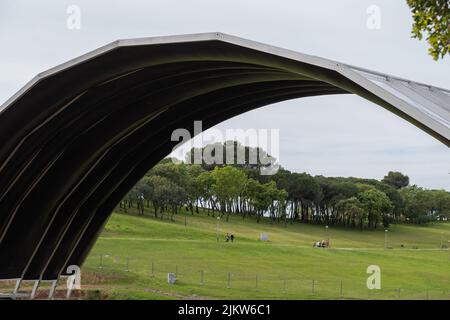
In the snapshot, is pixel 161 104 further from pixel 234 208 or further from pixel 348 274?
pixel 234 208

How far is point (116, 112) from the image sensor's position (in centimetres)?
2153

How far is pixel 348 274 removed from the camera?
47.0 m

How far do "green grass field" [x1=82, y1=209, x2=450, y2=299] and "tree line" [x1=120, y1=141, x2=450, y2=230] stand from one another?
11.2 metres

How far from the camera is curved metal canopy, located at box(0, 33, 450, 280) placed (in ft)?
46.1

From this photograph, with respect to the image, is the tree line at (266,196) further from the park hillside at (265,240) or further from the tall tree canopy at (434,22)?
the tall tree canopy at (434,22)

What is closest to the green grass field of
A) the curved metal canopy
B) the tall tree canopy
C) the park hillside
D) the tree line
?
the park hillside

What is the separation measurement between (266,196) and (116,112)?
80.8 metres

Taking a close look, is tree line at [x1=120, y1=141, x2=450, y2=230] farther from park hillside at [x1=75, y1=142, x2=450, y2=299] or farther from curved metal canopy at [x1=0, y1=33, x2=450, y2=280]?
curved metal canopy at [x1=0, y1=33, x2=450, y2=280]

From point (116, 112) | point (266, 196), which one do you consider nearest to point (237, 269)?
point (116, 112)

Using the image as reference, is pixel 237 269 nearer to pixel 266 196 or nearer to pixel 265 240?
pixel 265 240

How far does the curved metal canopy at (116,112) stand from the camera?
14.1m

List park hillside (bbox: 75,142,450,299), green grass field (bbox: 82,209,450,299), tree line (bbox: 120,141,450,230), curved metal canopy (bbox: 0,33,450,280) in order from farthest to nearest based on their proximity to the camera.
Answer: tree line (bbox: 120,141,450,230) → park hillside (bbox: 75,142,450,299) → green grass field (bbox: 82,209,450,299) → curved metal canopy (bbox: 0,33,450,280)

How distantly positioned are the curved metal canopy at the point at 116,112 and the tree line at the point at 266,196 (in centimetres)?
6282

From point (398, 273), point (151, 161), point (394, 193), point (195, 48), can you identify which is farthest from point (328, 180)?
point (195, 48)
